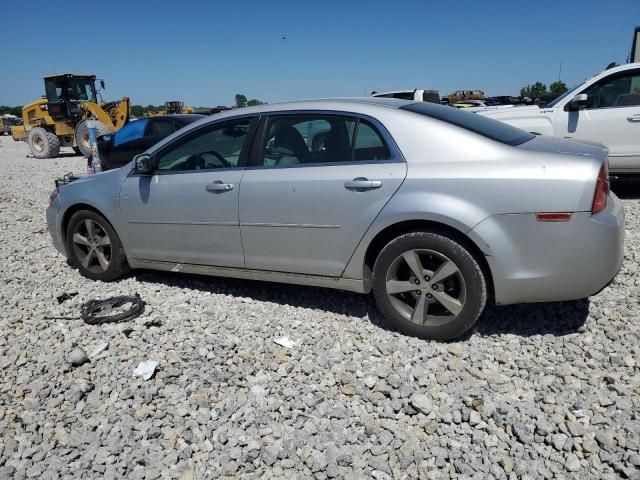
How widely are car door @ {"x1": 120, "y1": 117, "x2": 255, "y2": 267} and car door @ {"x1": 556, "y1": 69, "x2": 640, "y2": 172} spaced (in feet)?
17.3

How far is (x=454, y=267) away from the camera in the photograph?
3.20 m

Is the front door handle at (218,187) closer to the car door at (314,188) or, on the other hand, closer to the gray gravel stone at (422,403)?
the car door at (314,188)

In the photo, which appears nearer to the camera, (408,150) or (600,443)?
(600,443)

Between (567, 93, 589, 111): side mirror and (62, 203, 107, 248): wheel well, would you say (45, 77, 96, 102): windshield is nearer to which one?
(62, 203, 107, 248): wheel well

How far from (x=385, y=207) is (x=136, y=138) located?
8.82 metres

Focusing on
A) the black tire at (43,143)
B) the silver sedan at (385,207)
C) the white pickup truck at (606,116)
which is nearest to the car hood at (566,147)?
the silver sedan at (385,207)

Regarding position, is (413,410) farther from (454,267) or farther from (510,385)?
(454,267)

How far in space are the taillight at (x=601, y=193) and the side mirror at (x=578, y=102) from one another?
473 cm

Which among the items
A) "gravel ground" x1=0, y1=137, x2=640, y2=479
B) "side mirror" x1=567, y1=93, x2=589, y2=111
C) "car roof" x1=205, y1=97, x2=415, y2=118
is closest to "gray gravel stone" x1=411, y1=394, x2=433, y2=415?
"gravel ground" x1=0, y1=137, x2=640, y2=479

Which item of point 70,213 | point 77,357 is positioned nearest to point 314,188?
point 77,357

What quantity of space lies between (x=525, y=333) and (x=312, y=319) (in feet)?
4.93

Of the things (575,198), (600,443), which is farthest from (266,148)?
(600,443)

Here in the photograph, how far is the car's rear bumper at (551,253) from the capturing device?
2945 mm

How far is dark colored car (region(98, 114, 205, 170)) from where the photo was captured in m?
10.2
